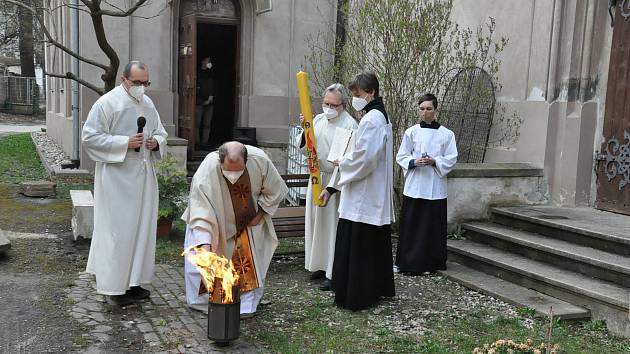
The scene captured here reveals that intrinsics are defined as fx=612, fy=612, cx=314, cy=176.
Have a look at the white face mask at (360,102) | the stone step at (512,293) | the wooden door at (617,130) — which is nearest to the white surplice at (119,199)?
the white face mask at (360,102)

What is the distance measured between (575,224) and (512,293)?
3.97 feet

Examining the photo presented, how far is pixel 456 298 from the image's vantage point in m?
5.96

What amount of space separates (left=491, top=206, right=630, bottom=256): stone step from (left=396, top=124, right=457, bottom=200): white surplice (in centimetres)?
113

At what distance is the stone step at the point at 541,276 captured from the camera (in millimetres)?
5270

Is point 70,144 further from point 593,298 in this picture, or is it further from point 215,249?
point 593,298

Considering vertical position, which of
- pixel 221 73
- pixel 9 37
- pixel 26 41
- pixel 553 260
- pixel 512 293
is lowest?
pixel 512 293

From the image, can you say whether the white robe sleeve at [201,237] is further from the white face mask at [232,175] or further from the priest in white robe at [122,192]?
the priest in white robe at [122,192]

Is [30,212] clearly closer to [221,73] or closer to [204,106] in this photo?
[204,106]

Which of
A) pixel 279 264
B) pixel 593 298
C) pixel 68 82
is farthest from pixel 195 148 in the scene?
pixel 593 298

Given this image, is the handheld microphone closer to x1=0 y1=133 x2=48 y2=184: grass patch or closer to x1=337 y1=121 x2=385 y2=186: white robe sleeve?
x1=337 y1=121 x2=385 y2=186: white robe sleeve

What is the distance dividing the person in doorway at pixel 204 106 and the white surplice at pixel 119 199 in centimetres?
753

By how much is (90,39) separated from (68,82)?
3262 mm

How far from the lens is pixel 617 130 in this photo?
23.6 feet

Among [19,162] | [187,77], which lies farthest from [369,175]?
[19,162]
